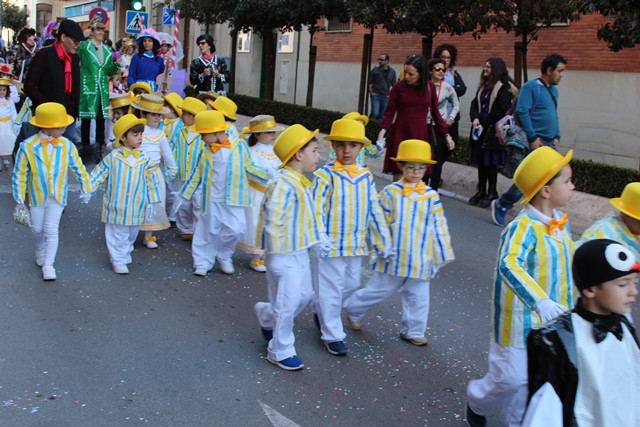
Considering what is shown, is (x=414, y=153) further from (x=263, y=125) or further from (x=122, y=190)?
(x=122, y=190)

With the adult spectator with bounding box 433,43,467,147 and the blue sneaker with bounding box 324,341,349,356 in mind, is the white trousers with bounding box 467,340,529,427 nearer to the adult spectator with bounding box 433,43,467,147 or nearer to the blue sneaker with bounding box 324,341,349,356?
the blue sneaker with bounding box 324,341,349,356

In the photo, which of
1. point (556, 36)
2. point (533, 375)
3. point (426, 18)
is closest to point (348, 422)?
point (533, 375)

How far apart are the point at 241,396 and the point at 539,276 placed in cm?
184

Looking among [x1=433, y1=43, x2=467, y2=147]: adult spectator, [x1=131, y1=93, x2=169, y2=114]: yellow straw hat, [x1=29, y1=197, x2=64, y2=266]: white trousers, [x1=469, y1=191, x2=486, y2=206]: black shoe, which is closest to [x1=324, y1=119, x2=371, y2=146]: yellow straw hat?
[x1=29, y1=197, x2=64, y2=266]: white trousers

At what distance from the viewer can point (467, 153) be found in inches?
545

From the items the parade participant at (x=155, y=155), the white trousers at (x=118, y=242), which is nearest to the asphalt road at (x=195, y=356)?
the white trousers at (x=118, y=242)

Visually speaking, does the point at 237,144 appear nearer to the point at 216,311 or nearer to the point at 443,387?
the point at 216,311

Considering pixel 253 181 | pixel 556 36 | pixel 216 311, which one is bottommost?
pixel 216 311

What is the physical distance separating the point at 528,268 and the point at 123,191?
4423 millimetres

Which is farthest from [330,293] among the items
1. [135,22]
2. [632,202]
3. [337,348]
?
[135,22]

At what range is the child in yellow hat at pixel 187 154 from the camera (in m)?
8.40

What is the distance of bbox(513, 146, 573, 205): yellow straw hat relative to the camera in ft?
12.9

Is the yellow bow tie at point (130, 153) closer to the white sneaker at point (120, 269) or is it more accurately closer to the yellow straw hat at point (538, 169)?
the white sneaker at point (120, 269)

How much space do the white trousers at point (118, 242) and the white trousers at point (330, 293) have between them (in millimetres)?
2504
